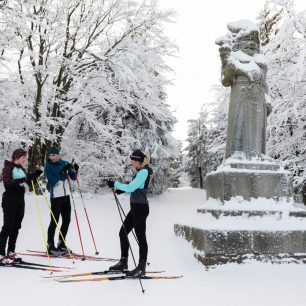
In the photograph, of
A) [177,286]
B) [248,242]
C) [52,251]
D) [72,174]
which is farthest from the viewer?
[72,174]

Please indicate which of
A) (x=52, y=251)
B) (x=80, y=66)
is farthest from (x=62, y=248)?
(x=80, y=66)

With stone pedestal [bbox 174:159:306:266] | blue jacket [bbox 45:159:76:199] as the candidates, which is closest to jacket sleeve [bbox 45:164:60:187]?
blue jacket [bbox 45:159:76:199]

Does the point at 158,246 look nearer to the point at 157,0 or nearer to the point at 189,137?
the point at 157,0

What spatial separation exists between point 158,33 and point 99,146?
6.37m

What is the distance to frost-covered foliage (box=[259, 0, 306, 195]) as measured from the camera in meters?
12.1

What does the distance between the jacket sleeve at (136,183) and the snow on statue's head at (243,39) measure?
3.18 m

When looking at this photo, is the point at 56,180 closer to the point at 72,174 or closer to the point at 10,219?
the point at 72,174

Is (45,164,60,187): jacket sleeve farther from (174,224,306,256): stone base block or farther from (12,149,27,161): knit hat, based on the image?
(174,224,306,256): stone base block

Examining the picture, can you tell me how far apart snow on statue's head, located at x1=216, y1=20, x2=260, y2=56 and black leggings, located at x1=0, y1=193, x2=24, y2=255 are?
4509 millimetres

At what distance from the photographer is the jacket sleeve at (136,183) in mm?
4738

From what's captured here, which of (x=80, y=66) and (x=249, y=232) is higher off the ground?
(x=80, y=66)

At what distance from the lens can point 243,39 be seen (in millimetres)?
6762

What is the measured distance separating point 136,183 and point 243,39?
3.71m

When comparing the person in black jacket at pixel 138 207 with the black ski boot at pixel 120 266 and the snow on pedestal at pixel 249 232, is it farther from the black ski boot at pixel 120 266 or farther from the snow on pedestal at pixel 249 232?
the snow on pedestal at pixel 249 232
